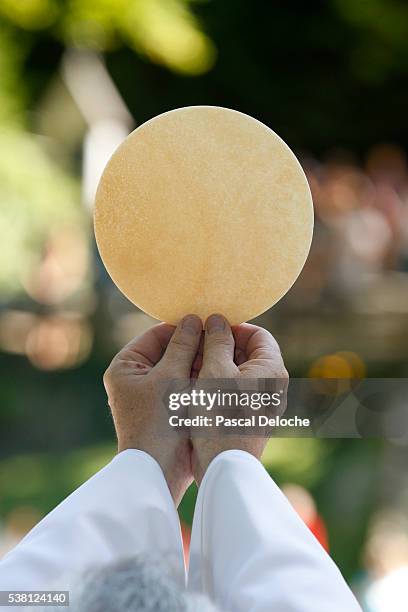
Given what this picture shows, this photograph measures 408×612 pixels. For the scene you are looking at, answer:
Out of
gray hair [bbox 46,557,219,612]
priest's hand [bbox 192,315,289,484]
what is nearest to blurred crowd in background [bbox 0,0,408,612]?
priest's hand [bbox 192,315,289,484]

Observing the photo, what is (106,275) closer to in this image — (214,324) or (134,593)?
(214,324)

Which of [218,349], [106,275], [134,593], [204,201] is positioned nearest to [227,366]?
[218,349]

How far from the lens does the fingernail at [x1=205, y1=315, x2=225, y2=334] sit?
2.20ft

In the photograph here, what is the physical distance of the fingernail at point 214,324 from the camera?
671 mm

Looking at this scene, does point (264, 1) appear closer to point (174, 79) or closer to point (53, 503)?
point (174, 79)

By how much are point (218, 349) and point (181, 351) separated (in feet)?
0.10

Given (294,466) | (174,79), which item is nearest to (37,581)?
(294,466)

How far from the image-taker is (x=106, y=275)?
324 centimetres

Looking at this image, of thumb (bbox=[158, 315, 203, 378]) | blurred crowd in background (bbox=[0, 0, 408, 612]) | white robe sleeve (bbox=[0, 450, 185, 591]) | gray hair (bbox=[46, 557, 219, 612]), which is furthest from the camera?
blurred crowd in background (bbox=[0, 0, 408, 612])

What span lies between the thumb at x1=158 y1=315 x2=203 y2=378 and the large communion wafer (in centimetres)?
4

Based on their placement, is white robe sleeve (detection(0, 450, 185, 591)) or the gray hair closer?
the gray hair

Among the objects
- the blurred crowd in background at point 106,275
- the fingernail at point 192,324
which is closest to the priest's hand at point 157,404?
the fingernail at point 192,324

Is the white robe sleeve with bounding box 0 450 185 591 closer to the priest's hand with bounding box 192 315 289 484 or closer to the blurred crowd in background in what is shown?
the priest's hand with bounding box 192 315 289 484

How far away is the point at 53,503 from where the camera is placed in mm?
2320
